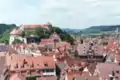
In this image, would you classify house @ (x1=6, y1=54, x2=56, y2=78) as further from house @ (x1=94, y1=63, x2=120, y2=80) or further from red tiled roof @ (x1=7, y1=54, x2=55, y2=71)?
house @ (x1=94, y1=63, x2=120, y2=80)

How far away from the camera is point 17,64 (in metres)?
73.5

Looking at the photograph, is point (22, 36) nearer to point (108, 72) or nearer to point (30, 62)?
point (30, 62)

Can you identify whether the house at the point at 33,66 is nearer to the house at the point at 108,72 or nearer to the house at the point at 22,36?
the house at the point at 108,72

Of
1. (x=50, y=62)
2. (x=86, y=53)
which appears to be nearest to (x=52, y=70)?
(x=50, y=62)

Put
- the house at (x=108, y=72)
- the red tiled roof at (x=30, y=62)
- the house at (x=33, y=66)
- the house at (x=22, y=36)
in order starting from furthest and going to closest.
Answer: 1. the house at (x=22, y=36)
2. the red tiled roof at (x=30, y=62)
3. the house at (x=33, y=66)
4. the house at (x=108, y=72)

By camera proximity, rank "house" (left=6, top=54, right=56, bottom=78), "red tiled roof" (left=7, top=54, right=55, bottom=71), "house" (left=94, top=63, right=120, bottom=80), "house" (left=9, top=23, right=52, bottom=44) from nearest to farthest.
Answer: "house" (left=94, top=63, right=120, bottom=80) < "house" (left=6, top=54, right=56, bottom=78) < "red tiled roof" (left=7, top=54, right=55, bottom=71) < "house" (left=9, top=23, right=52, bottom=44)

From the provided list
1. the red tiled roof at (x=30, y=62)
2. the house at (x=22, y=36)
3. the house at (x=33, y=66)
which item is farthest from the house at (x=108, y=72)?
the house at (x=22, y=36)

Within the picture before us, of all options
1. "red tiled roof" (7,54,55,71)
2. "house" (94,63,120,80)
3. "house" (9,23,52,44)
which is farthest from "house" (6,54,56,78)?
"house" (9,23,52,44)

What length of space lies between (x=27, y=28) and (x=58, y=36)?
468 inches

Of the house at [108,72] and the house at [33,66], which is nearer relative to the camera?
the house at [108,72]

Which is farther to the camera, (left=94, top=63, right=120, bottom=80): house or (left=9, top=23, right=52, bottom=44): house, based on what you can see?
(left=9, top=23, right=52, bottom=44): house

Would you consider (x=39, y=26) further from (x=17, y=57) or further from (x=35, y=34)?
(x=17, y=57)

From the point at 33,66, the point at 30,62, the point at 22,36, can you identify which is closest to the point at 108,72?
the point at 33,66

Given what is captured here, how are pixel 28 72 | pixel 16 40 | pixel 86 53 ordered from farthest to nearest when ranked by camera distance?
pixel 16 40 → pixel 86 53 → pixel 28 72
